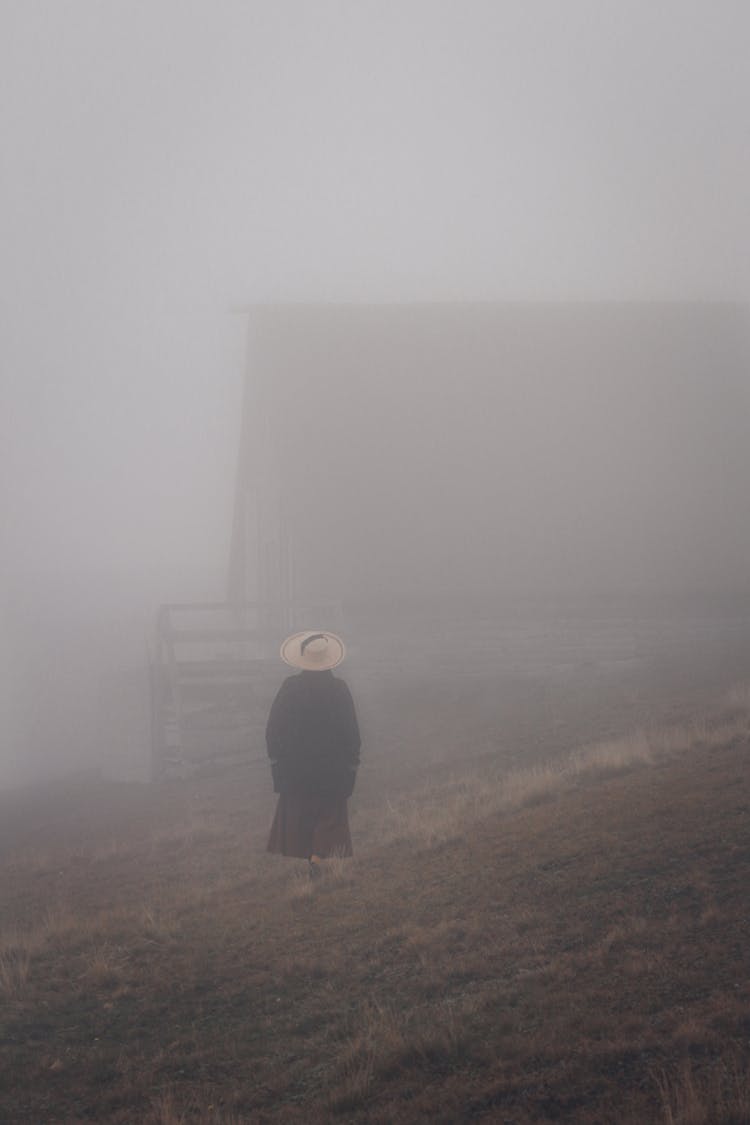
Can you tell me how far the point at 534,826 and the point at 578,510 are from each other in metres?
14.3

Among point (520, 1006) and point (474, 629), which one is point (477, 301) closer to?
point (474, 629)

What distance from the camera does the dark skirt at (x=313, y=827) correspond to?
27.5 feet

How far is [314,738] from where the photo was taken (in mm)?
8383

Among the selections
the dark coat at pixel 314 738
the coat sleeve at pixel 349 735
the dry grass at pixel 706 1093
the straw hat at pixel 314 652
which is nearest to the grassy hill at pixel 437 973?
the dry grass at pixel 706 1093

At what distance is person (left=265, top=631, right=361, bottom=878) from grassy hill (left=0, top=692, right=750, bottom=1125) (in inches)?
16.2

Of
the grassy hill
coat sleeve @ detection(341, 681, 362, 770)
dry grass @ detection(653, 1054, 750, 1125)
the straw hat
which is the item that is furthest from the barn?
dry grass @ detection(653, 1054, 750, 1125)

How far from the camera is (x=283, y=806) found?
8.48 metres

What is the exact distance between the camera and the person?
835 centimetres

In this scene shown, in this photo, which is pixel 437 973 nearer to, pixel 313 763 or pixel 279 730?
pixel 313 763

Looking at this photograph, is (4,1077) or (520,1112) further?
(4,1077)

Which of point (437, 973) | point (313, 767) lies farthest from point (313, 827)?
point (437, 973)

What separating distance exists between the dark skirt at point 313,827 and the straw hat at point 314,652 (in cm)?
118

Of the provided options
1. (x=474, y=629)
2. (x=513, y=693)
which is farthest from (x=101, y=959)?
(x=474, y=629)

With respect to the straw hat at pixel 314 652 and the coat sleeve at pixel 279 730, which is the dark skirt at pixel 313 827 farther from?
the straw hat at pixel 314 652
